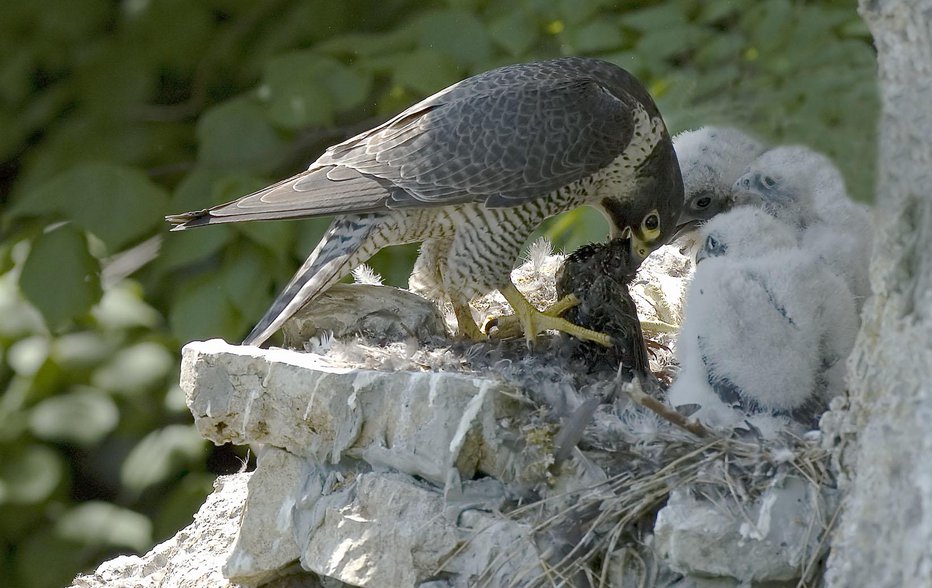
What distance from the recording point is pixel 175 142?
3660 mm

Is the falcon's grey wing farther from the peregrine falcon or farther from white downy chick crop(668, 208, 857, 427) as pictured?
white downy chick crop(668, 208, 857, 427)

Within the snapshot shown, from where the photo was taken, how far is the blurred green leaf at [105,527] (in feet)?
11.1

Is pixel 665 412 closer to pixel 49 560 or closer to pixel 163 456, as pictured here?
pixel 163 456

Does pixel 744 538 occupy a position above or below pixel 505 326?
above

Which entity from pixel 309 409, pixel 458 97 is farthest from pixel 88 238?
pixel 309 409

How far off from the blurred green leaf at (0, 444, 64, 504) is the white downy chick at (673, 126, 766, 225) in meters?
2.25

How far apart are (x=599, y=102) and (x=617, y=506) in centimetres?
108

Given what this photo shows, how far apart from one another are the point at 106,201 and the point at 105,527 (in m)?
1.08

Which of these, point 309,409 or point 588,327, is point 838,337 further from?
point 309,409

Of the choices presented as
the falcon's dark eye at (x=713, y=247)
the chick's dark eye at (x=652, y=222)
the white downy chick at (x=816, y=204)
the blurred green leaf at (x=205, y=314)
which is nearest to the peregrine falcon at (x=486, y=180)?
the chick's dark eye at (x=652, y=222)

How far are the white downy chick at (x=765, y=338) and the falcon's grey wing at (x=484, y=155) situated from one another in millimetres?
543

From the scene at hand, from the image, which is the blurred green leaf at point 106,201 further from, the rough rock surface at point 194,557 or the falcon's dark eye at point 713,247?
the falcon's dark eye at point 713,247

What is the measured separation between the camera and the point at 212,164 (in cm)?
324

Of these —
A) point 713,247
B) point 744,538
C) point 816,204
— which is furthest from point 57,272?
point 744,538
